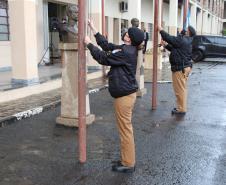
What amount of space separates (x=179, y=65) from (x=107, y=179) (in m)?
4.05

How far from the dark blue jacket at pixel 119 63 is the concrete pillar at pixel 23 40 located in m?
6.18

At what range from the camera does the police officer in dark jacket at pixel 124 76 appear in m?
4.61

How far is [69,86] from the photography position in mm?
6918

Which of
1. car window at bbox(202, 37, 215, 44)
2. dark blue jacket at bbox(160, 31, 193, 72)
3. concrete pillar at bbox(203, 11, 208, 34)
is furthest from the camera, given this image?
concrete pillar at bbox(203, 11, 208, 34)

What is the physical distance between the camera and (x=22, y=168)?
4.80m

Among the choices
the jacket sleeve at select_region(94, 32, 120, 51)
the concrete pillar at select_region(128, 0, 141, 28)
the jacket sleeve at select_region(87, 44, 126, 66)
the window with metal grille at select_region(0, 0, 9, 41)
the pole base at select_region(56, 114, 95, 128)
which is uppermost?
the concrete pillar at select_region(128, 0, 141, 28)

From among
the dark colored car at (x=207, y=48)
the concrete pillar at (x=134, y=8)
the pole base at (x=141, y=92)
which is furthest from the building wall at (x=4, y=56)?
the dark colored car at (x=207, y=48)

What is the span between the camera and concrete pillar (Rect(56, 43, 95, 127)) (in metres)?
6.76

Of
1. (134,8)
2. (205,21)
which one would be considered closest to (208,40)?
(134,8)

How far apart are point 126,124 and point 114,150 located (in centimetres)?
100

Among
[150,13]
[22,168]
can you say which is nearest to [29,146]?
[22,168]

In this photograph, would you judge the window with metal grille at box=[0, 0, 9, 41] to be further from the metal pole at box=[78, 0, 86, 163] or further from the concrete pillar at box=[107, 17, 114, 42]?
the metal pole at box=[78, 0, 86, 163]

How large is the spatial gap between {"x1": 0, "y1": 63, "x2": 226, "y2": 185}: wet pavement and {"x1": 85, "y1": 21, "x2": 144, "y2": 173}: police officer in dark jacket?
305 mm

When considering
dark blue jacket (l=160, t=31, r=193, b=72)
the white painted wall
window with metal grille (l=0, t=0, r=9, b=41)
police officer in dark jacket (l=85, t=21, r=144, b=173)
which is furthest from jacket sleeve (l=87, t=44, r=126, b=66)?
the white painted wall
